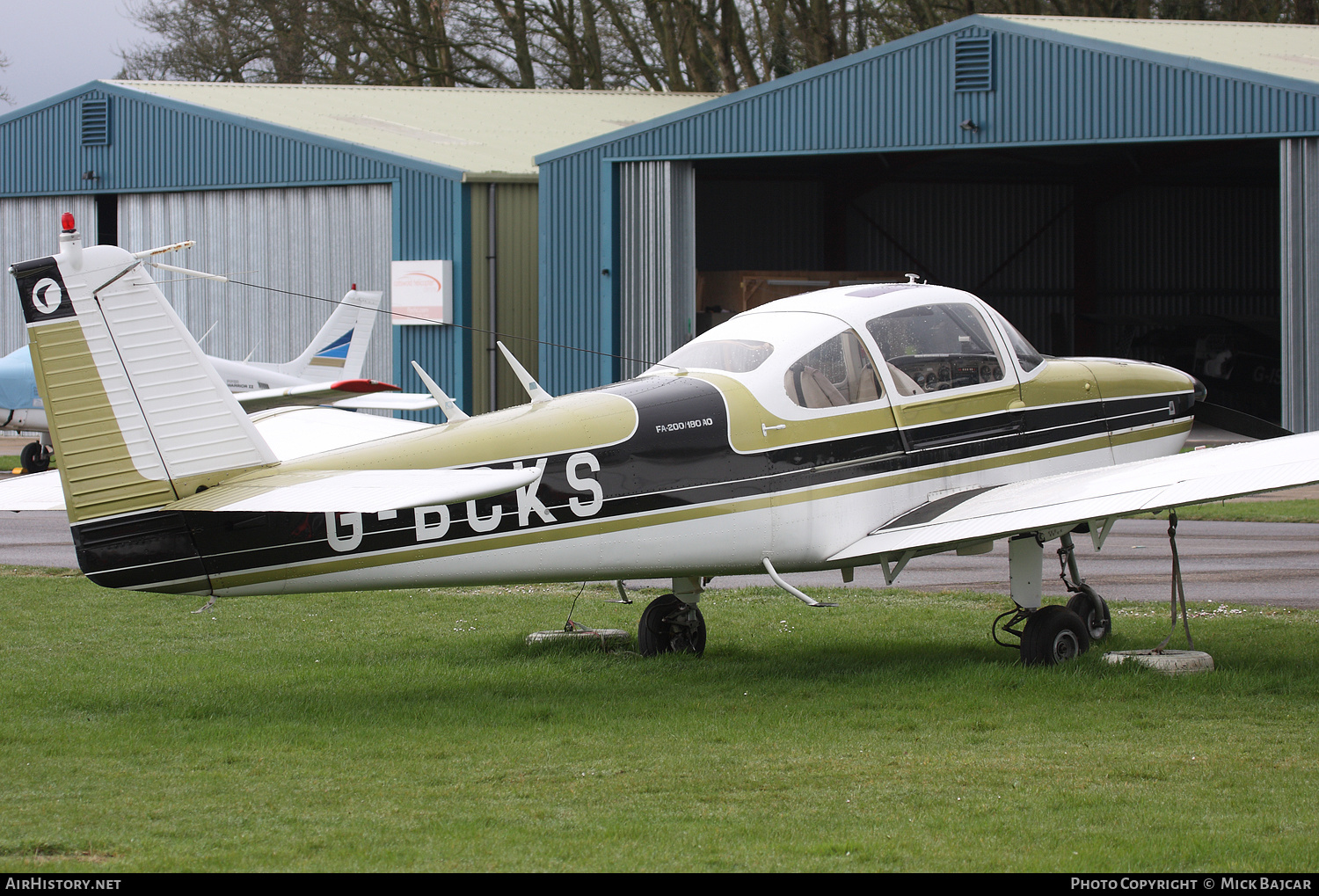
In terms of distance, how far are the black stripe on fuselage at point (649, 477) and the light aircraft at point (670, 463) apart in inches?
0.5

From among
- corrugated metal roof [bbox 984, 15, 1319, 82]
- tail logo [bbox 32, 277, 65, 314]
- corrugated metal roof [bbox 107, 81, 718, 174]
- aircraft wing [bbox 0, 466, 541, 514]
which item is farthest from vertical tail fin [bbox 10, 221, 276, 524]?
corrugated metal roof [bbox 107, 81, 718, 174]

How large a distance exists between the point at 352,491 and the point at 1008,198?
32464mm

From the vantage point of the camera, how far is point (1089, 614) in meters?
9.33

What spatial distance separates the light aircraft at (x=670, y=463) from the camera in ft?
23.5

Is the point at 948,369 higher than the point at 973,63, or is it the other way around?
the point at 973,63

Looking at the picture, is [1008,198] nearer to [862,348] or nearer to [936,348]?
[936,348]

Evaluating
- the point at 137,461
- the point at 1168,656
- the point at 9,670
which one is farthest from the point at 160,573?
the point at 1168,656

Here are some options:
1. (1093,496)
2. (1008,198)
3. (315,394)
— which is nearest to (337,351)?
(315,394)

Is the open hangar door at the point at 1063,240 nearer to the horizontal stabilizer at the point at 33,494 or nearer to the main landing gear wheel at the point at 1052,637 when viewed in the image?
the main landing gear wheel at the point at 1052,637

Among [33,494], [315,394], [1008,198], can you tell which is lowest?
[33,494]

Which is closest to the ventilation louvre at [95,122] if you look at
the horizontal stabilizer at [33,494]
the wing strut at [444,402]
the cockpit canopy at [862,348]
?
the horizontal stabilizer at [33,494]
